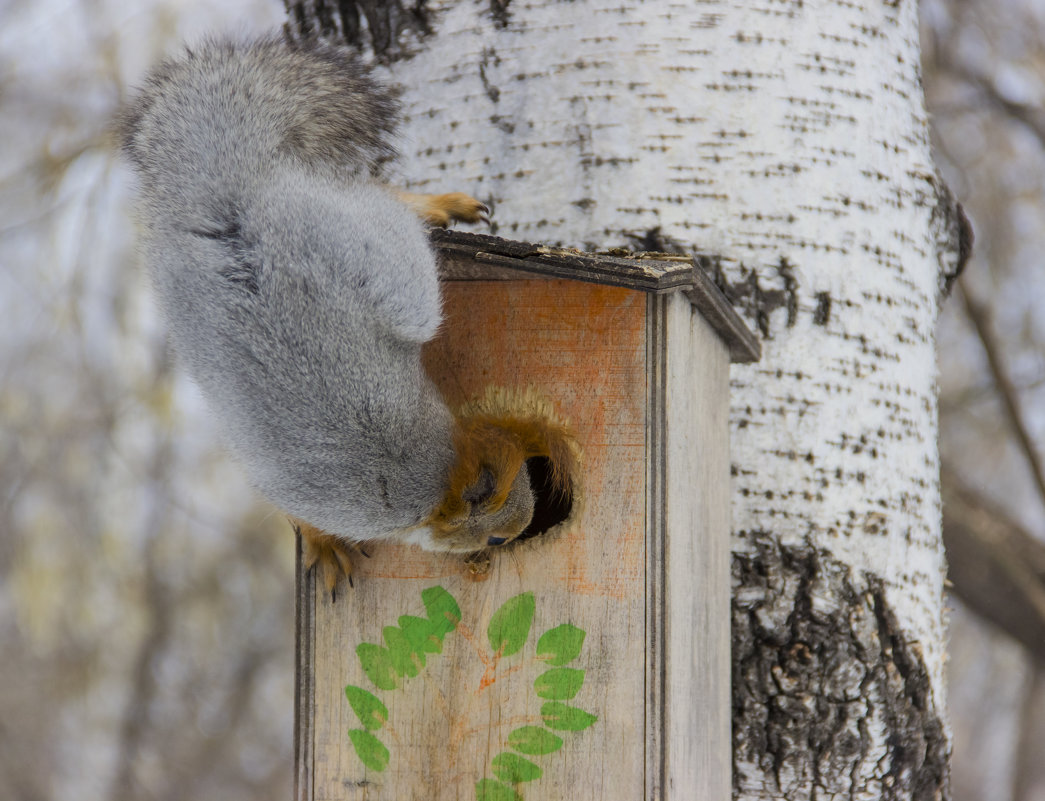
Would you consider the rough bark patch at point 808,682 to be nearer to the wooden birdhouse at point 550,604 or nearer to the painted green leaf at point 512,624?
the wooden birdhouse at point 550,604

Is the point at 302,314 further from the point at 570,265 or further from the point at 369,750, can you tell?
the point at 369,750

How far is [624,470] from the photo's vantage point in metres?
1.39

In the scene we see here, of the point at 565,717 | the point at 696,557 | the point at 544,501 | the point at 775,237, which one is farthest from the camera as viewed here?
the point at 775,237

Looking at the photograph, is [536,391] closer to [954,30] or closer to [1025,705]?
[954,30]

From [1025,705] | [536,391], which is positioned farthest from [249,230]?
[1025,705]

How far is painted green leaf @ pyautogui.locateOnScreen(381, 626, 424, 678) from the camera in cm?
144

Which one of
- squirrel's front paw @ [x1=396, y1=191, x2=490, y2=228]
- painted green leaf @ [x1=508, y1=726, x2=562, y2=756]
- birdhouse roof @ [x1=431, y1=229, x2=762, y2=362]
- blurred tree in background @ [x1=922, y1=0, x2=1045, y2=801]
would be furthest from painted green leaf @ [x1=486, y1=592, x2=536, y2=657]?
blurred tree in background @ [x1=922, y1=0, x2=1045, y2=801]

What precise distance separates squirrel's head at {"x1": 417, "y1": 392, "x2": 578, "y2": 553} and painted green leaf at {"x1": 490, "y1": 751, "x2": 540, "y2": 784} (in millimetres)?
285

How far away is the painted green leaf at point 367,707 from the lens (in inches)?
56.9

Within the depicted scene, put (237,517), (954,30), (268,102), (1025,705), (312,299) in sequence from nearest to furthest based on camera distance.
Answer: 1. (312,299)
2. (268,102)
3. (954,30)
4. (237,517)
5. (1025,705)

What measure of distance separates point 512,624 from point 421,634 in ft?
0.44

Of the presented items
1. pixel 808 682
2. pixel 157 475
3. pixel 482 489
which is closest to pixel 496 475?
pixel 482 489

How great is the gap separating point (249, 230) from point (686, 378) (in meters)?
0.63

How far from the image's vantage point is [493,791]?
4.58ft
